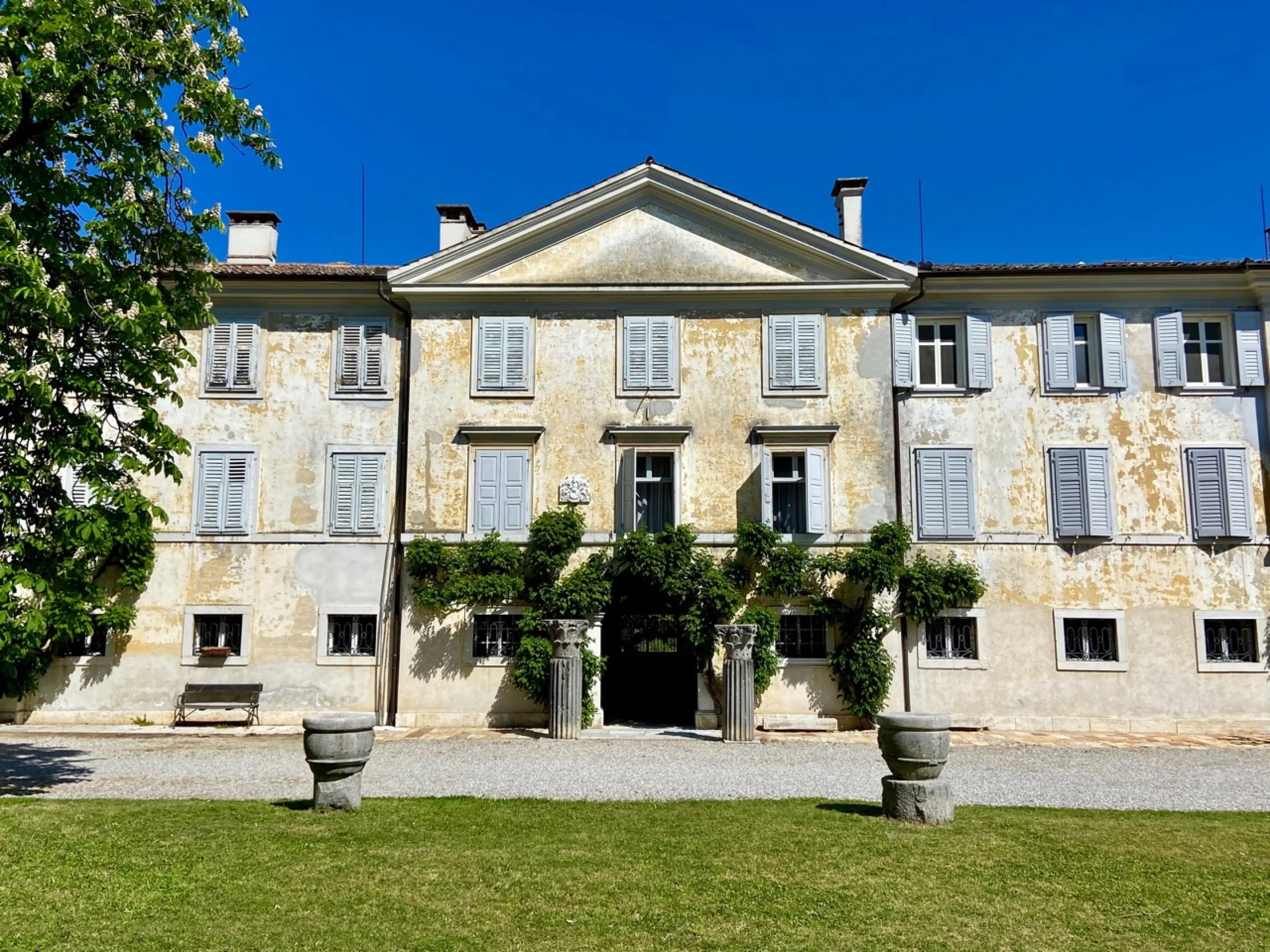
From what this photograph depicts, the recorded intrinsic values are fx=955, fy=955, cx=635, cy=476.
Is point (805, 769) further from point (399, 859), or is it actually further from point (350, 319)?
point (350, 319)

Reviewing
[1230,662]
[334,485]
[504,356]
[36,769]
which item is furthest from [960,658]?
[36,769]

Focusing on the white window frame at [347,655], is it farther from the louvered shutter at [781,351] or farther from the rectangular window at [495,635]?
the louvered shutter at [781,351]

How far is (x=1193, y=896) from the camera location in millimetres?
7461

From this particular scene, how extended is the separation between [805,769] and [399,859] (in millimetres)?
7136

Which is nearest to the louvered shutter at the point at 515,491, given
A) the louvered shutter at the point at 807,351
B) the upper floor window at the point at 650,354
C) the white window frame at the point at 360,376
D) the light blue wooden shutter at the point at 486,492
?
the light blue wooden shutter at the point at 486,492

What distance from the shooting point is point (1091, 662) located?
1828 cm

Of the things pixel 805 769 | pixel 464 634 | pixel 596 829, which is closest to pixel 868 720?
pixel 805 769

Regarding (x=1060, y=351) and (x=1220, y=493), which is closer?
(x=1220, y=493)

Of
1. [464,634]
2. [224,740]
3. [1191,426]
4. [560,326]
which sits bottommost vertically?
[224,740]

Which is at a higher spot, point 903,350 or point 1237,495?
point 903,350

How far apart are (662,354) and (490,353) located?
11.3 feet

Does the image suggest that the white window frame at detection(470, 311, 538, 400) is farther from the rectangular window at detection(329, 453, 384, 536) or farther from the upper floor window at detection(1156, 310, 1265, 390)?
the upper floor window at detection(1156, 310, 1265, 390)

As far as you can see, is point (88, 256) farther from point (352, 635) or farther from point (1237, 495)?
point (1237, 495)

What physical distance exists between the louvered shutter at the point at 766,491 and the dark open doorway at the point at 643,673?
10.5 ft
